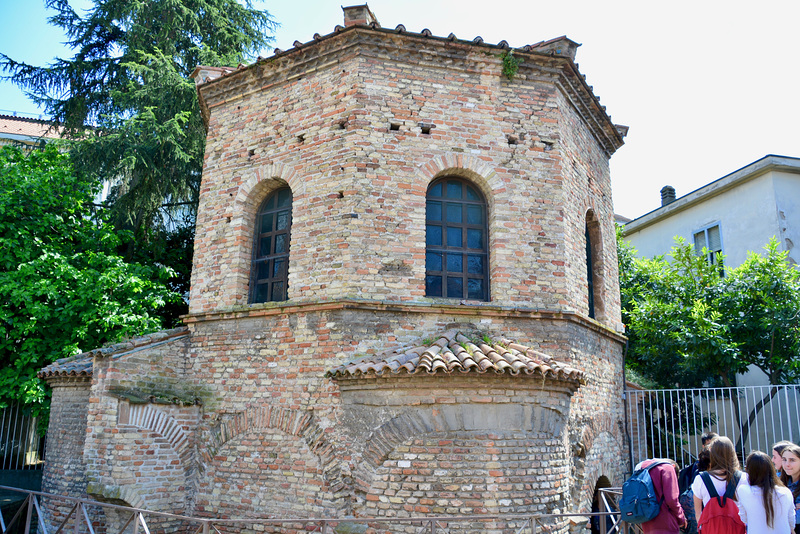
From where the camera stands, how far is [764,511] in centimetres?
428

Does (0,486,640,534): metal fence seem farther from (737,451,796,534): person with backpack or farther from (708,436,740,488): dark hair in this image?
(737,451,796,534): person with backpack

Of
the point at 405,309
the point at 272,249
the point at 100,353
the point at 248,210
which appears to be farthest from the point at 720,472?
the point at 100,353

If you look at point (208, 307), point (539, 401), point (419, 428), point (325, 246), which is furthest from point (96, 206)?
point (539, 401)

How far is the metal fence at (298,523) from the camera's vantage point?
238 inches

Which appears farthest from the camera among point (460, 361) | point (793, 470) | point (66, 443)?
point (66, 443)

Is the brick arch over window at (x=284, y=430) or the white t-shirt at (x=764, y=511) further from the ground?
the brick arch over window at (x=284, y=430)

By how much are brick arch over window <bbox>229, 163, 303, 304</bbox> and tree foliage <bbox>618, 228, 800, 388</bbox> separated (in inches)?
312

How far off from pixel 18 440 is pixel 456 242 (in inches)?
409

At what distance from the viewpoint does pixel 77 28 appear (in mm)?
14727

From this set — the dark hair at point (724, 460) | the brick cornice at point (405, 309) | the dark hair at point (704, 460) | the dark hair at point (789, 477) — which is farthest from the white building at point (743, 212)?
the dark hair at point (724, 460)

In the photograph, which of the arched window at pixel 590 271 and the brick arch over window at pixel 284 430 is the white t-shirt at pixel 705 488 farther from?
the arched window at pixel 590 271

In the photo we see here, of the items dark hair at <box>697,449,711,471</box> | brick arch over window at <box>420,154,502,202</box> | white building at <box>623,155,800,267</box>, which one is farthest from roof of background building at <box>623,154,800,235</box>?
dark hair at <box>697,449,711,471</box>

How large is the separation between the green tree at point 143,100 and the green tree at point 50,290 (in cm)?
125

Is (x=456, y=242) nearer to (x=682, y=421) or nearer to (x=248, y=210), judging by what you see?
(x=248, y=210)
